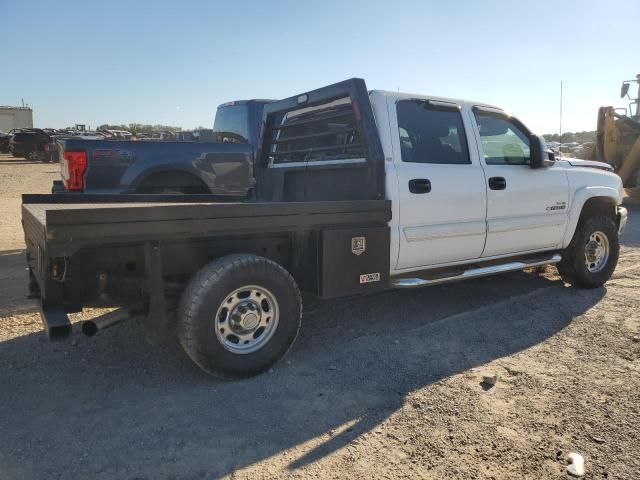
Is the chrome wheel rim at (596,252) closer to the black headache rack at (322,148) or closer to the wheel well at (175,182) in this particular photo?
the black headache rack at (322,148)

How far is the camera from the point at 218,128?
8617 mm

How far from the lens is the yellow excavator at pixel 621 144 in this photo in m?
13.8

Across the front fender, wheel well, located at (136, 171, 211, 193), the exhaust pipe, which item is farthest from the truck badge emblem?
wheel well, located at (136, 171, 211, 193)

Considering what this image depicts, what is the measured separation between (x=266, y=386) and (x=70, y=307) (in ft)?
4.58

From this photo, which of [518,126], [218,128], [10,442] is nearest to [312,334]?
[10,442]

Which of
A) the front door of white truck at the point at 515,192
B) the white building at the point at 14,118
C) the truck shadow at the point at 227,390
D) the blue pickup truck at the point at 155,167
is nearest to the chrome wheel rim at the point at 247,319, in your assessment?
the truck shadow at the point at 227,390

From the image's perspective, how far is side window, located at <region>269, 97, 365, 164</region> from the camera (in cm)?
466

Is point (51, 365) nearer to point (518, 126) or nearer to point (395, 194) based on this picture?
point (395, 194)

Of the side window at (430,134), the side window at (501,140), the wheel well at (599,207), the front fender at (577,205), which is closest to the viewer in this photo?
the side window at (430,134)

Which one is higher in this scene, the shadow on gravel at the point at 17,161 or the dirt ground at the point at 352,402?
the shadow on gravel at the point at 17,161

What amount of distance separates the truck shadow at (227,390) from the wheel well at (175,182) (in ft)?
8.52

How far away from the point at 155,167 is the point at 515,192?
435 centimetres

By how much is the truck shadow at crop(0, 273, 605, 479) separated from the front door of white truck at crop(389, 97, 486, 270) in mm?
745

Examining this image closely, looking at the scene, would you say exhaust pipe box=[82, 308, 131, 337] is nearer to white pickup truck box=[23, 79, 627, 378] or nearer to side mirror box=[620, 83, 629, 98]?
white pickup truck box=[23, 79, 627, 378]
